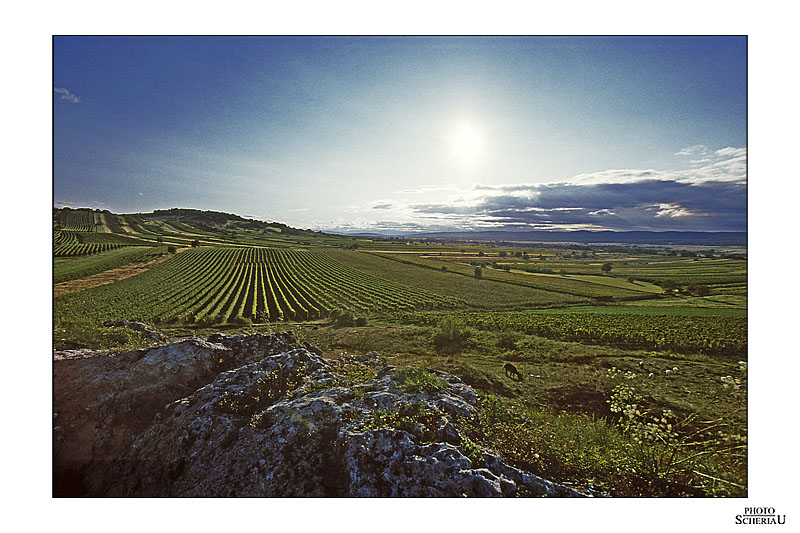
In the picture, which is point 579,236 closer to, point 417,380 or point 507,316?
point 507,316

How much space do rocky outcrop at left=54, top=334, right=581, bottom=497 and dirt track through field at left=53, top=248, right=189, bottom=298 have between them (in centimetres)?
76

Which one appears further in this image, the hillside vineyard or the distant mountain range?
the distant mountain range

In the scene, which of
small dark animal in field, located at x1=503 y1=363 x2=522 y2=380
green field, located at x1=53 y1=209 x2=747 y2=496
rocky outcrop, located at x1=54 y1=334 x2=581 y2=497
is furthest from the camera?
small dark animal in field, located at x1=503 y1=363 x2=522 y2=380

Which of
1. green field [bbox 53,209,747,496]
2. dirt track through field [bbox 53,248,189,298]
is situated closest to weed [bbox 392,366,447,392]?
green field [bbox 53,209,747,496]

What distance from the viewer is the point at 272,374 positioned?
13.2 feet

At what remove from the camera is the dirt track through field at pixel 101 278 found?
4.22 meters

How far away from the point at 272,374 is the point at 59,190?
3324mm

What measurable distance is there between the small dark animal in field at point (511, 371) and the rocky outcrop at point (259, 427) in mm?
594

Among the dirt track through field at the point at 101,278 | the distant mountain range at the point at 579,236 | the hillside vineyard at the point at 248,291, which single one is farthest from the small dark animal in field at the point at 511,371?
the dirt track through field at the point at 101,278

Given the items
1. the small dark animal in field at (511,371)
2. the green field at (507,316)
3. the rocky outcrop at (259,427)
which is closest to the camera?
the rocky outcrop at (259,427)

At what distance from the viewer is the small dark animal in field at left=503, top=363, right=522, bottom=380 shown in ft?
13.6

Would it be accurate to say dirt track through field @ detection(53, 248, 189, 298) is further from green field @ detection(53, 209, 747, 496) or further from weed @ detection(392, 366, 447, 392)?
weed @ detection(392, 366, 447, 392)

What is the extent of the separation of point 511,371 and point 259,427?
2756 mm

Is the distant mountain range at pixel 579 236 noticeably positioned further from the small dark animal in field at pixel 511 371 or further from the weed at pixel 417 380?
the weed at pixel 417 380
